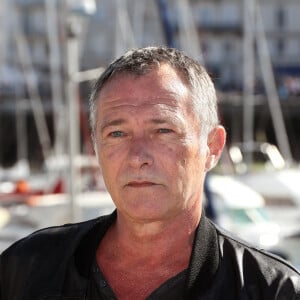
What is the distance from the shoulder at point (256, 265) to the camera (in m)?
2.02

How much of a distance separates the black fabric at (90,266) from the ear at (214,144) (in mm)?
159

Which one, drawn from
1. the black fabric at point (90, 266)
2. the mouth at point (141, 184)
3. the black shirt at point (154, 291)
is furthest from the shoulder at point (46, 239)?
the mouth at point (141, 184)

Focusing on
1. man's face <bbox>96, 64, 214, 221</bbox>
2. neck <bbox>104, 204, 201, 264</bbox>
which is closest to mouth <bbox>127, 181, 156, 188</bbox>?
man's face <bbox>96, 64, 214, 221</bbox>

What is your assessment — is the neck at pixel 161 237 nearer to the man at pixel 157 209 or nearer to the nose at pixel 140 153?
the man at pixel 157 209

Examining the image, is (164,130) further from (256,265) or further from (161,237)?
(256,265)

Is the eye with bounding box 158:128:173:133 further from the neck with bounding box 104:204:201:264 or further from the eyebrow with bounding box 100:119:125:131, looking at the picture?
the neck with bounding box 104:204:201:264

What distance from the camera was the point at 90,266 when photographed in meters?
2.17

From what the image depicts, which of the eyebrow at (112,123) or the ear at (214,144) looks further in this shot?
the ear at (214,144)

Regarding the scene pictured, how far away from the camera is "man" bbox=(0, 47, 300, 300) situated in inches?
80.1

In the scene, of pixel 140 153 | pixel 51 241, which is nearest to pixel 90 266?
pixel 51 241

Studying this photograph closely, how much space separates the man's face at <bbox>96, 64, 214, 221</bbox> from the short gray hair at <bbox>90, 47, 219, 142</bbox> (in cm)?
2

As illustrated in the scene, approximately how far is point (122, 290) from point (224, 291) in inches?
10.2

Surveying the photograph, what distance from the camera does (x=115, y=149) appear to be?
2.07m

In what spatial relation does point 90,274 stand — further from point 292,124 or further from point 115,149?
point 292,124
